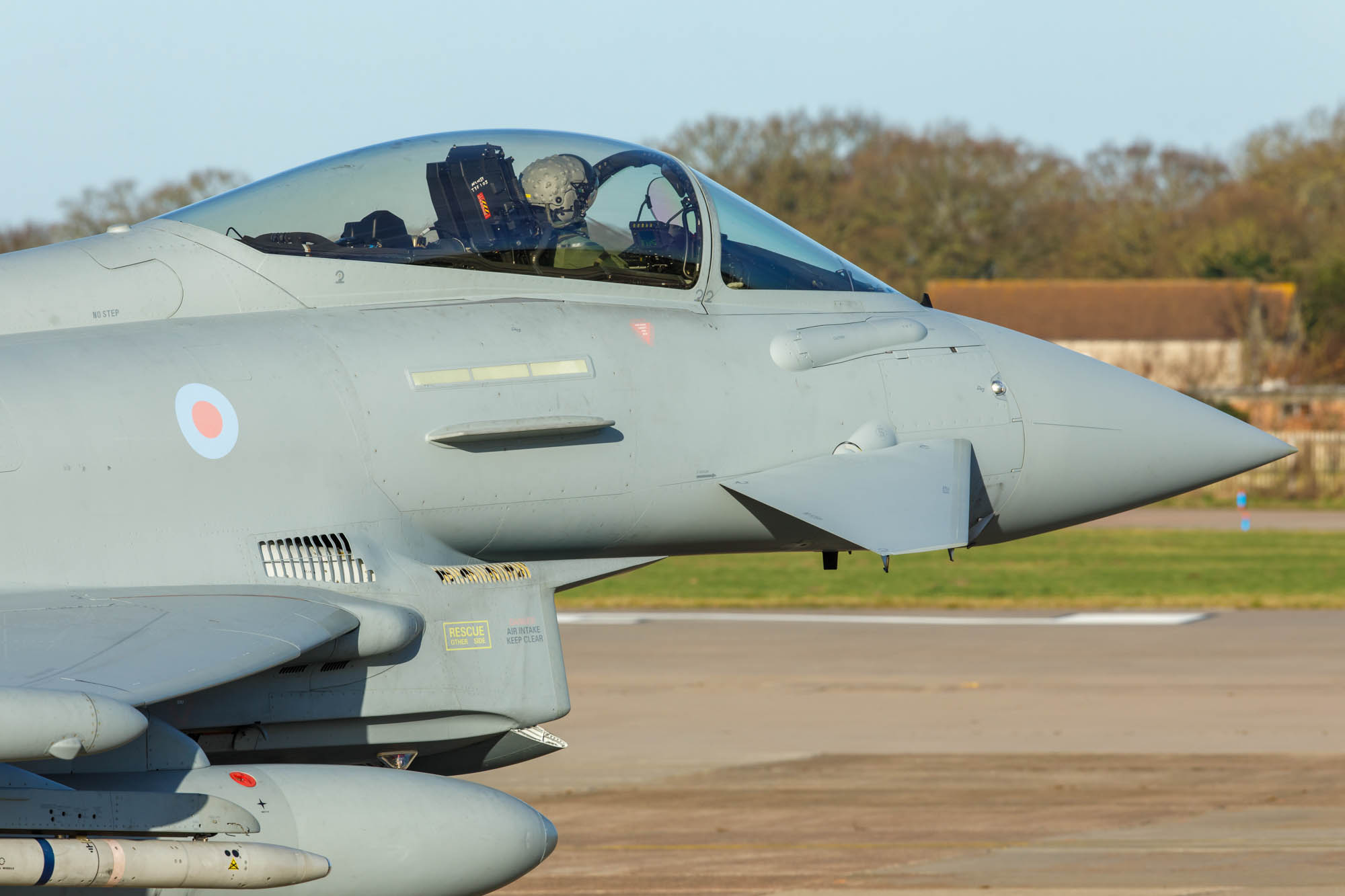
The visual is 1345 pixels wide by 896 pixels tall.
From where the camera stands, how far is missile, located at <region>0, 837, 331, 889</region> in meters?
4.22

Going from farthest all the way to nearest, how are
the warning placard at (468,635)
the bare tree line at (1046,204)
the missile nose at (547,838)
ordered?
the bare tree line at (1046,204) < the warning placard at (468,635) < the missile nose at (547,838)

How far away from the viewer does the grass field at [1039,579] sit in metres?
23.4

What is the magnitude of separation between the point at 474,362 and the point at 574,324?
0.51 meters

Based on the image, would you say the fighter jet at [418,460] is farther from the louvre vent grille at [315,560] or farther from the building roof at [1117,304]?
the building roof at [1117,304]

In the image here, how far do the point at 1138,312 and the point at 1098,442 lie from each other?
7696 centimetres

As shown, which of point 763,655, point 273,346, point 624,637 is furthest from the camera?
point 624,637

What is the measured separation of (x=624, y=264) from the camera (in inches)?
251

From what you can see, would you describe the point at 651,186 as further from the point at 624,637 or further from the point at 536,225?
the point at 624,637

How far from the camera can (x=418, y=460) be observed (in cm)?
566

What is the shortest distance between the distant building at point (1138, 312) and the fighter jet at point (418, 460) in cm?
6804

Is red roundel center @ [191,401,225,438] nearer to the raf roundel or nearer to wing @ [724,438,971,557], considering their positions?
the raf roundel

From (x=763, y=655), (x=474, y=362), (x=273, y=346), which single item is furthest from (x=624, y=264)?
(x=763, y=655)

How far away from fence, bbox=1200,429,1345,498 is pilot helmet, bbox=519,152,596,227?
125 ft

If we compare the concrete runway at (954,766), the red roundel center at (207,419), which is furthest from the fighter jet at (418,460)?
the concrete runway at (954,766)
